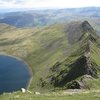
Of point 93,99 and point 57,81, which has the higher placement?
point 57,81

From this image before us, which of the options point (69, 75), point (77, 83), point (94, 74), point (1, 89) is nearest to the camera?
point (77, 83)

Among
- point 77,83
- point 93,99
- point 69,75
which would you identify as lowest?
point 93,99

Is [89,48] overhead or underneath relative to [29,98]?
overhead

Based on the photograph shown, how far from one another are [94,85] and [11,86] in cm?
9745

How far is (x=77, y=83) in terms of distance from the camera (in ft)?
347

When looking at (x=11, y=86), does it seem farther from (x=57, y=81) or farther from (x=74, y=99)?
(x=74, y=99)

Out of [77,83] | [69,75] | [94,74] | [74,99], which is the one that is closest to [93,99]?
[74,99]

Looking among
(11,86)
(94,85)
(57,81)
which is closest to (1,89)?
(11,86)

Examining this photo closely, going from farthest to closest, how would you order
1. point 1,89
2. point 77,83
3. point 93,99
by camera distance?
1. point 1,89
2. point 77,83
3. point 93,99

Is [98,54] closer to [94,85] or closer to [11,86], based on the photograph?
[11,86]

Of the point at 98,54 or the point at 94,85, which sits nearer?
the point at 94,85

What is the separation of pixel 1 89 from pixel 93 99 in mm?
153086

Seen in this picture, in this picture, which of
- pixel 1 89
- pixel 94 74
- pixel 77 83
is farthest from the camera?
pixel 1 89

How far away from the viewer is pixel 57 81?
172375mm
